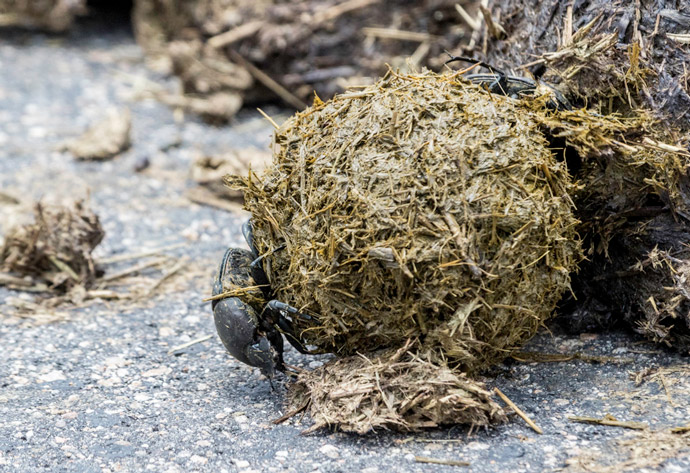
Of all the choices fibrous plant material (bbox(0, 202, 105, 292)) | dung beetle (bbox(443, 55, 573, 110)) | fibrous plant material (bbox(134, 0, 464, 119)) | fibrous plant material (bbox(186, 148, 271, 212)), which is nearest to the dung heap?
dung beetle (bbox(443, 55, 573, 110))

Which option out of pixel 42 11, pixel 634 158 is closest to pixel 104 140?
pixel 42 11

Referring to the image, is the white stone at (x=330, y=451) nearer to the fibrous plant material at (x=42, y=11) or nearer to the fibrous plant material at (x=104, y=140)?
the fibrous plant material at (x=104, y=140)

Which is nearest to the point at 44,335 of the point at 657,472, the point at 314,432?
the point at 314,432

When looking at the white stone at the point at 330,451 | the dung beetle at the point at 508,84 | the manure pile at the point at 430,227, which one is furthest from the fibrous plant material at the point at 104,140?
the white stone at the point at 330,451

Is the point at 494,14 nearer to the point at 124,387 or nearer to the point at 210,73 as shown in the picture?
the point at 124,387

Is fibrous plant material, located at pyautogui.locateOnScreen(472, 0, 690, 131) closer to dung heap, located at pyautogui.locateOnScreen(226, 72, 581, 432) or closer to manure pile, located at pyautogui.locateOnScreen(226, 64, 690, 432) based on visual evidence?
manure pile, located at pyautogui.locateOnScreen(226, 64, 690, 432)
